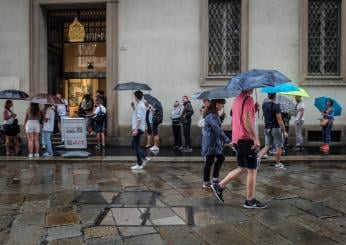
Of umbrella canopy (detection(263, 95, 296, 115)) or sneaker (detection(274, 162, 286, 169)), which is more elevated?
umbrella canopy (detection(263, 95, 296, 115))

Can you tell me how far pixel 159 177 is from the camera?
10.1 m

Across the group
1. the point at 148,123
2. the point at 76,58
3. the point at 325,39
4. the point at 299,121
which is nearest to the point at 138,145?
the point at 148,123

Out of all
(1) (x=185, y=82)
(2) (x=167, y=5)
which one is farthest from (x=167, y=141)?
(2) (x=167, y=5)

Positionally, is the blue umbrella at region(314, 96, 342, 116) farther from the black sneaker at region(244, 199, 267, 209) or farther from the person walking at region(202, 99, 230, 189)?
the black sneaker at region(244, 199, 267, 209)

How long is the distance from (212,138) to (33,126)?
20.5ft

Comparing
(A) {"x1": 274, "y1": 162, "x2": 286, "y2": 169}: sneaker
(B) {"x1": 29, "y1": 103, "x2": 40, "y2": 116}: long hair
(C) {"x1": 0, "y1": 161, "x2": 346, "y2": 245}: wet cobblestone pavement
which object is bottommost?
(C) {"x1": 0, "y1": 161, "x2": 346, "y2": 245}: wet cobblestone pavement

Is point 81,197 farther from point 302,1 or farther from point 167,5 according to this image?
point 302,1

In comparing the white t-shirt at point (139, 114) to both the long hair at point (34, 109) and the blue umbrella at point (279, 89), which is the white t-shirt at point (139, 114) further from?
the long hair at point (34, 109)

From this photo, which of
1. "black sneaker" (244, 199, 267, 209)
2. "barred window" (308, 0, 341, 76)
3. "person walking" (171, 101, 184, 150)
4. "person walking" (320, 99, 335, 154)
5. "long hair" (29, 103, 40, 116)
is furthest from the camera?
"barred window" (308, 0, 341, 76)

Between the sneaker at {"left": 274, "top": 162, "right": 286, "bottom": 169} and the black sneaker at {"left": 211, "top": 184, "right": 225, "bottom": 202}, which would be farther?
the sneaker at {"left": 274, "top": 162, "right": 286, "bottom": 169}

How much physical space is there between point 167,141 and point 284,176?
21.4ft

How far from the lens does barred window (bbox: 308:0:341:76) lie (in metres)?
16.2

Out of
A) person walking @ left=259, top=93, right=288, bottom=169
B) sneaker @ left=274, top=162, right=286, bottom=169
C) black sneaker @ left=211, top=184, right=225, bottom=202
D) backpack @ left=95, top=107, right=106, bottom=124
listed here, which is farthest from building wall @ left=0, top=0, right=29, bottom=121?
black sneaker @ left=211, top=184, right=225, bottom=202

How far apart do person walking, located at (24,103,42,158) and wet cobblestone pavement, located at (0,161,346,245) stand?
2.37 m
